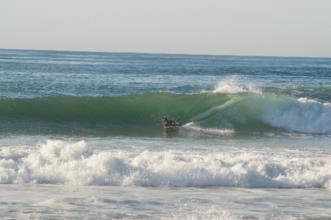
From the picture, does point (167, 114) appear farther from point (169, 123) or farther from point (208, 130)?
point (169, 123)

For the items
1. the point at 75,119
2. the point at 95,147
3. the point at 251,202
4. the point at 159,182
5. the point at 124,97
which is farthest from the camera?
the point at 124,97

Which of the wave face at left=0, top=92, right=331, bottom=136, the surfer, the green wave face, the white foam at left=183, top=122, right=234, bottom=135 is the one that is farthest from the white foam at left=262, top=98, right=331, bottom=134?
the surfer

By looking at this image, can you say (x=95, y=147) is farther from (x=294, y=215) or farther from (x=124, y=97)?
(x=124, y=97)

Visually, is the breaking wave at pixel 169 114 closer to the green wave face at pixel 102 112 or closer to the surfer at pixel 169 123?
the green wave face at pixel 102 112

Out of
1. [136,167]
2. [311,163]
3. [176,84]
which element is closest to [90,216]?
[136,167]

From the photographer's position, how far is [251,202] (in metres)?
13.0

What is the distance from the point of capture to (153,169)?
50.2 feet

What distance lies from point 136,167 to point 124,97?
14652 millimetres

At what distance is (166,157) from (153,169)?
1.14 metres

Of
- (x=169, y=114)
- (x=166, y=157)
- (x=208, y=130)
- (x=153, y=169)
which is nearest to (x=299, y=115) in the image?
(x=208, y=130)

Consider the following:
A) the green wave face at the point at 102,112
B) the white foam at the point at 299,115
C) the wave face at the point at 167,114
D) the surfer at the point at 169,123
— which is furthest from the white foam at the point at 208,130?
the white foam at the point at 299,115

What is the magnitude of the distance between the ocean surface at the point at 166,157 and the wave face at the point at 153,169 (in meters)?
0.02

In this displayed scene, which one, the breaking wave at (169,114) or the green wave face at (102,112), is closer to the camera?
the green wave face at (102,112)

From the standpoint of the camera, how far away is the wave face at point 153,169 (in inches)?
581
